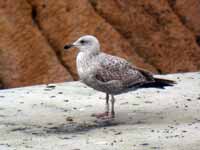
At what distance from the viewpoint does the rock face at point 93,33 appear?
16031 mm

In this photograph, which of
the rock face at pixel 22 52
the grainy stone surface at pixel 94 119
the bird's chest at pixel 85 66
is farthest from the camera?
the rock face at pixel 22 52

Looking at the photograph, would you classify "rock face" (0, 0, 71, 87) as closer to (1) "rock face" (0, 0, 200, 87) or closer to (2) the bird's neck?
(1) "rock face" (0, 0, 200, 87)

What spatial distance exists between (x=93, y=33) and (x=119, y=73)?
21.2 feet

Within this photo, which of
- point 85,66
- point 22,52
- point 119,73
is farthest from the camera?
point 22,52

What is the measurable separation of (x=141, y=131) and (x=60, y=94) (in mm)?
2187

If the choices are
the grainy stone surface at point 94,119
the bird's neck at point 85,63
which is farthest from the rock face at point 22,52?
the bird's neck at point 85,63

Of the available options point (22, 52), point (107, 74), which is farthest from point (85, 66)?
point (22, 52)

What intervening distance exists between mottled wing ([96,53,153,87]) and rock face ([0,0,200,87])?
5.54 meters

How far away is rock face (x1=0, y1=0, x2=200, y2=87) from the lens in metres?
16.0

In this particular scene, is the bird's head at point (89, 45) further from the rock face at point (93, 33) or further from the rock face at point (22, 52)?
the rock face at point (22, 52)

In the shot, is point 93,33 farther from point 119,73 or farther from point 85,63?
point 85,63

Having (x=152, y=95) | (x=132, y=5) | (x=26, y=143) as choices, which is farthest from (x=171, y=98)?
(x=132, y=5)

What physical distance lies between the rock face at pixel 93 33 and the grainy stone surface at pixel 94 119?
3916 millimetres

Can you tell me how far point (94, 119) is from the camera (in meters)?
10.1
